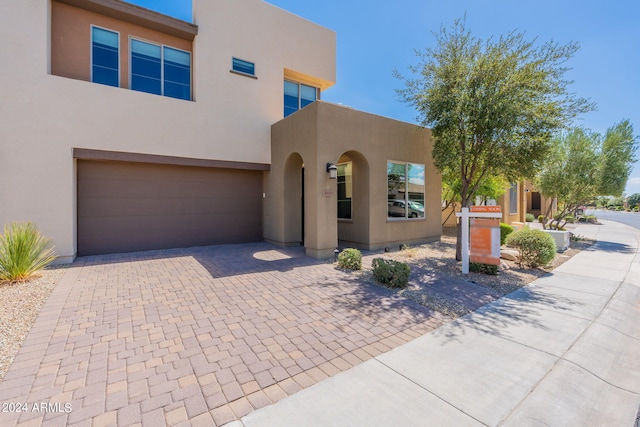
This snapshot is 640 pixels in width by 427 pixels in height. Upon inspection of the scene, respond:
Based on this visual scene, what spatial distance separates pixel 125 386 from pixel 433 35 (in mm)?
10142

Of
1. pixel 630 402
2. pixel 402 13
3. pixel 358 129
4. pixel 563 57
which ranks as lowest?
pixel 630 402

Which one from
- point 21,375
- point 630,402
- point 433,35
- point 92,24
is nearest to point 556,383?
point 630,402

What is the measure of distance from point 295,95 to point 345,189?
17.1 ft

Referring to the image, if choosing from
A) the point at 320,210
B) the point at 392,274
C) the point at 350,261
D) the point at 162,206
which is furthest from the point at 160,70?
the point at 392,274

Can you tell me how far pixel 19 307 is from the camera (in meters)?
4.61

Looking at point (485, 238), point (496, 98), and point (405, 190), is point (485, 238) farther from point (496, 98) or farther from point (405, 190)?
point (405, 190)

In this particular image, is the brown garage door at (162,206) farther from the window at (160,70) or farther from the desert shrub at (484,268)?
the desert shrub at (484,268)

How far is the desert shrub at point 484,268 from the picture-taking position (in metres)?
6.79

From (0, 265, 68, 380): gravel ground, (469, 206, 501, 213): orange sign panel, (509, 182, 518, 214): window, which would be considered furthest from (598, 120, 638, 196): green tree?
(0, 265, 68, 380): gravel ground

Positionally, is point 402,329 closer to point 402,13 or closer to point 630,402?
point 630,402

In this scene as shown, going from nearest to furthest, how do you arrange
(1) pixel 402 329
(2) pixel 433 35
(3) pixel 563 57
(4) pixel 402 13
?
1. (1) pixel 402 329
2. (3) pixel 563 57
3. (2) pixel 433 35
4. (4) pixel 402 13

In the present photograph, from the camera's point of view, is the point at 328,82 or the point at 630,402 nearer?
the point at 630,402

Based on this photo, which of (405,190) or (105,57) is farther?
(405,190)

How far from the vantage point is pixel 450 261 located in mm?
8305
